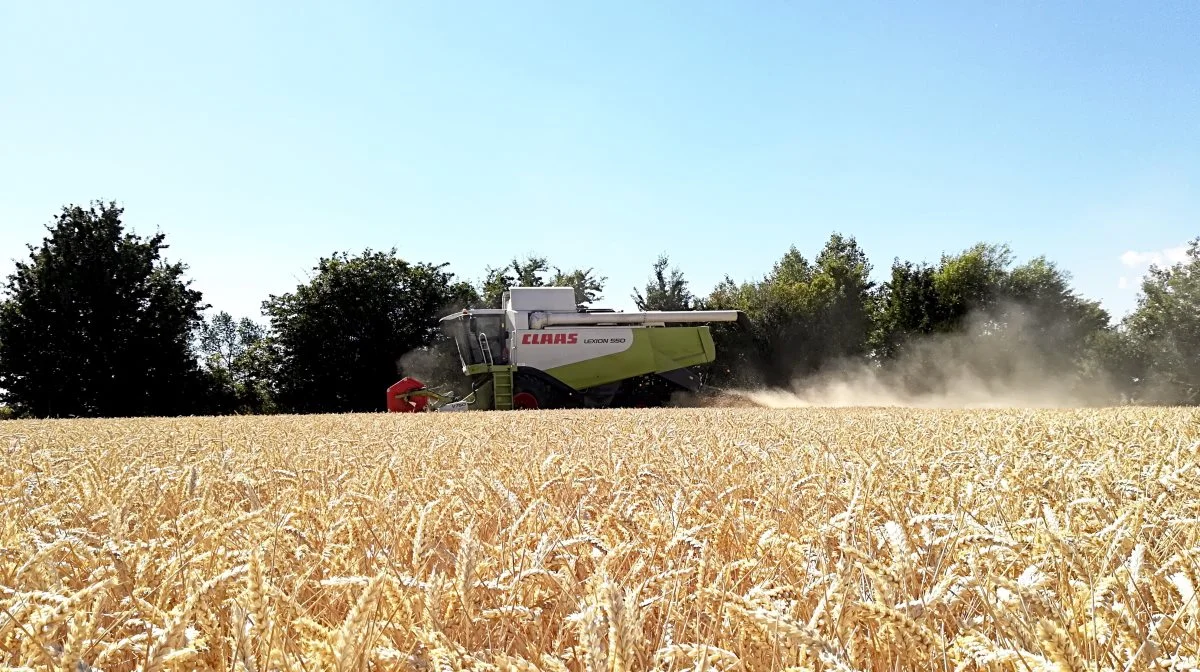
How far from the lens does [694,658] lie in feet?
3.47

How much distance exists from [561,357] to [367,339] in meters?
12.4

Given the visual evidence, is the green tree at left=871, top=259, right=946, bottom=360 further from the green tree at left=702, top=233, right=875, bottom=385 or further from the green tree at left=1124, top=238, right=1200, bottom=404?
the green tree at left=1124, top=238, right=1200, bottom=404

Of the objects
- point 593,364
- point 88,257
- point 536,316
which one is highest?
point 88,257

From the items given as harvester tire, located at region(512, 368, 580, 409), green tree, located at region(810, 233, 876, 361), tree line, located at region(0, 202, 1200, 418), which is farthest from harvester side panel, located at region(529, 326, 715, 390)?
green tree, located at region(810, 233, 876, 361)

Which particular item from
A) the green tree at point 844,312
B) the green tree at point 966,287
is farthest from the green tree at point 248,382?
the green tree at point 966,287

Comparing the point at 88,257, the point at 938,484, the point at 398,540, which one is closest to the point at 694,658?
the point at 398,540

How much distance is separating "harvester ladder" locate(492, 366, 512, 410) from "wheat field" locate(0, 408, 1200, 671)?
13674 mm

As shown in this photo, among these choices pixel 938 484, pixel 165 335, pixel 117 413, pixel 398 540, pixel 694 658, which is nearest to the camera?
pixel 694 658

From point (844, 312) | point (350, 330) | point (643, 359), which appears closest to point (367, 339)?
point (350, 330)

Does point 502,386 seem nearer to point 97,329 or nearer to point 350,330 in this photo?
point 350,330

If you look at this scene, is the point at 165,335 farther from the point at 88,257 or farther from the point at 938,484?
the point at 938,484

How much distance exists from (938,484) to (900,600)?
1499 mm

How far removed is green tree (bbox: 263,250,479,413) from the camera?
1051 inches

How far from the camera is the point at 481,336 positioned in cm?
1741
